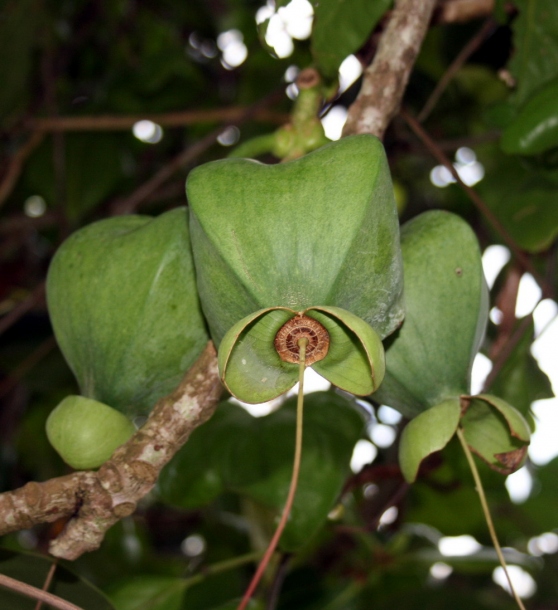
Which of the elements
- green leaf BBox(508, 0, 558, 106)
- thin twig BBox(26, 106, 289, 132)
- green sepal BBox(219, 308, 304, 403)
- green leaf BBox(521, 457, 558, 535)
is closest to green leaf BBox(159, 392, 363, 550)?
green sepal BBox(219, 308, 304, 403)

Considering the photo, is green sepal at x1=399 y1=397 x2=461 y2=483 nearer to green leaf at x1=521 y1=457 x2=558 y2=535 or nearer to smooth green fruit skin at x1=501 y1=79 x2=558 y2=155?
Result: smooth green fruit skin at x1=501 y1=79 x2=558 y2=155

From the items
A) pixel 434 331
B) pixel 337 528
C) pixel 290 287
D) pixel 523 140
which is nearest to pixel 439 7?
pixel 523 140

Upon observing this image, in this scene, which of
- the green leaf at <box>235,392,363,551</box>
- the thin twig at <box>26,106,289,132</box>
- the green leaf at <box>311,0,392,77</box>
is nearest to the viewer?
the green leaf at <box>311,0,392,77</box>

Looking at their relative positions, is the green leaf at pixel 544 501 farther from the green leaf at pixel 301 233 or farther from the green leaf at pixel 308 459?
the green leaf at pixel 301 233

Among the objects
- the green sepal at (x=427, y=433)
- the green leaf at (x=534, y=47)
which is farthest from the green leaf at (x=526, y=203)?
the green sepal at (x=427, y=433)

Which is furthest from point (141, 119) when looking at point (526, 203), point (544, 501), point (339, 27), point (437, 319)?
point (544, 501)
